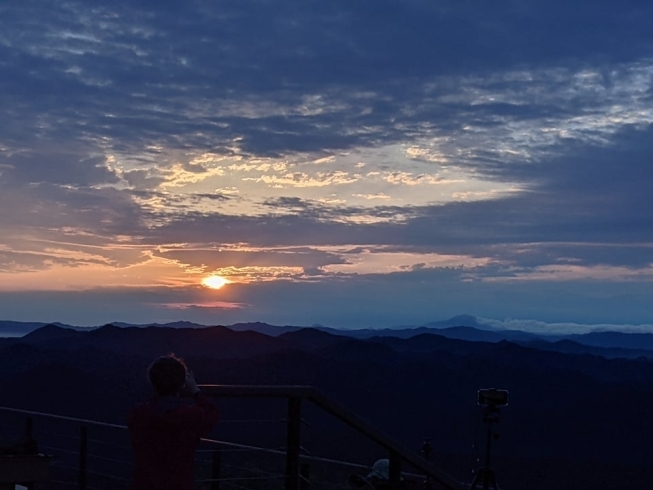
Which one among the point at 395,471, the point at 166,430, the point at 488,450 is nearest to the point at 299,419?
the point at 395,471

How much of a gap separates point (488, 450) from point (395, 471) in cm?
313

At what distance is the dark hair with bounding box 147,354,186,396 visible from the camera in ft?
12.7

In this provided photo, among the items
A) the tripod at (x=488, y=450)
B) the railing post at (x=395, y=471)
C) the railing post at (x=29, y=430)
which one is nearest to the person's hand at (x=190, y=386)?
the railing post at (x=395, y=471)

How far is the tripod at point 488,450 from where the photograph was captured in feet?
A: 24.2

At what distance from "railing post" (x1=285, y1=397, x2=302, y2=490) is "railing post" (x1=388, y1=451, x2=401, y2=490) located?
21.0 inches

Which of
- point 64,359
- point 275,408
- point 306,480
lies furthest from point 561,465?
point 64,359

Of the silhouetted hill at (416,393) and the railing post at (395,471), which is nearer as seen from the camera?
the railing post at (395,471)

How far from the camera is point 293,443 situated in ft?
14.7

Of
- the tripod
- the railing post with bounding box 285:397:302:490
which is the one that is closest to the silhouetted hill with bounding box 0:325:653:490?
the tripod

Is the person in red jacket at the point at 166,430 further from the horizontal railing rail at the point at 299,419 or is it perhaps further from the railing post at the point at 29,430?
the railing post at the point at 29,430

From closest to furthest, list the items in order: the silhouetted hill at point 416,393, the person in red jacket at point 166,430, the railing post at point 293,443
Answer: the person in red jacket at point 166,430 → the railing post at point 293,443 → the silhouetted hill at point 416,393

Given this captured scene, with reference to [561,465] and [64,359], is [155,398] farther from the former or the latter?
[64,359]

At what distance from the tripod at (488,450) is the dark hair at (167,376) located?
13.3 feet

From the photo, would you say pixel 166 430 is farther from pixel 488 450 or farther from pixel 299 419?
pixel 488 450
